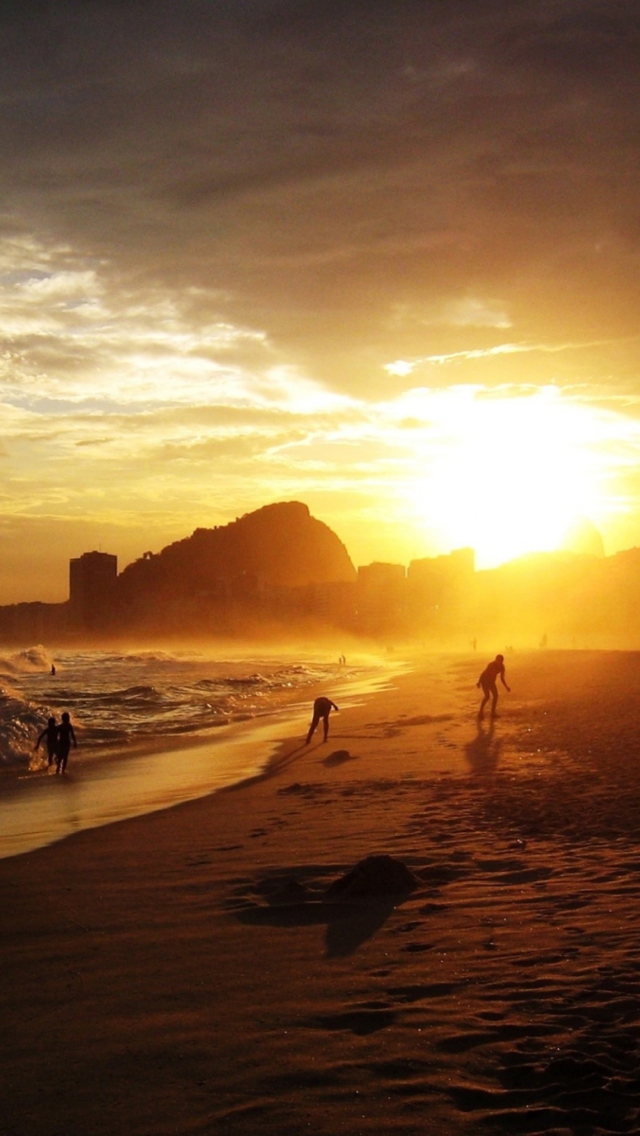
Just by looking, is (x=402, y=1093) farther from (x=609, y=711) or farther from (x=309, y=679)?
(x=309, y=679)

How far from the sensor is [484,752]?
63.6 feet

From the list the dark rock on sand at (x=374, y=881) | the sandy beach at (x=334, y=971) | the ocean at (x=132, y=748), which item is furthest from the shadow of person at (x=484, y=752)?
the dark rock on sand at (x=374, y=881)

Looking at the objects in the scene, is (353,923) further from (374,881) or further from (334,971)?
(334,971)

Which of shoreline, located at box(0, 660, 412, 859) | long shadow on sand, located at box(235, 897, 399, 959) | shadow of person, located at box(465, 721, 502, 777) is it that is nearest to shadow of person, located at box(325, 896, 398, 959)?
long shadow on sand, located at box(235, 897, 399, 959)

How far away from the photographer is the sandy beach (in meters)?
4.86

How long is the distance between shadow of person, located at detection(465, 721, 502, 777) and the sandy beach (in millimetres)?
3078

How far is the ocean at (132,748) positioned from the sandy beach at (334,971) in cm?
273

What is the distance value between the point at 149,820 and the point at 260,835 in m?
2.79

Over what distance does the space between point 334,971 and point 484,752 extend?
13155 mm

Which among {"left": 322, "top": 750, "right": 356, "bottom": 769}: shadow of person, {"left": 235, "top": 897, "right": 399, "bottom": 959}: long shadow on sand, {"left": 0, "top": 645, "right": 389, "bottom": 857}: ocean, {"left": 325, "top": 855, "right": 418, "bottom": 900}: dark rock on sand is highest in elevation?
{"left": 325, "top": 855, "right": 418, "bottom": 900}: dark rock on sand

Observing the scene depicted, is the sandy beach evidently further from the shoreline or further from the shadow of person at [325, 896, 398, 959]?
the shoreline

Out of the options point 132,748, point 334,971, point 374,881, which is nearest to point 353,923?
point 374,881

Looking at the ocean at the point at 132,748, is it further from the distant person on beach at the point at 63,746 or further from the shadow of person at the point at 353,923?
the shadow of person at the point at 353,923

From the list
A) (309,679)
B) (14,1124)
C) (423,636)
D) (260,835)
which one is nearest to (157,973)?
(14,1124)
